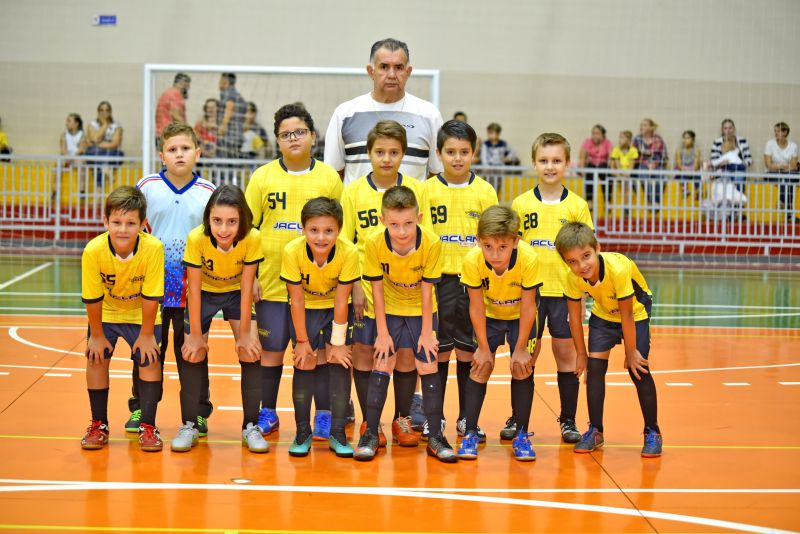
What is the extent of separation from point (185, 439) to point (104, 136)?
12386mm

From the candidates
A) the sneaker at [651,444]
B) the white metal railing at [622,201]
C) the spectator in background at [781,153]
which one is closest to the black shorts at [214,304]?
the sneaker at [651,444]

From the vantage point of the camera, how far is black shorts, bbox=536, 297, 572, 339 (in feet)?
19.5

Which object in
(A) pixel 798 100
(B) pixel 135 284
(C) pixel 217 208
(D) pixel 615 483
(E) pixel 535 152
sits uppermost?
(A) pixel 798 100

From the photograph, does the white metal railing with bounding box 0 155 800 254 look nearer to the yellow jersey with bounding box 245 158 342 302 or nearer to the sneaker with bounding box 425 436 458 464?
the yellow jersey with bounding box 245 158 342 302

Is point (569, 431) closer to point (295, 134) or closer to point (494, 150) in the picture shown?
point (295, 134)

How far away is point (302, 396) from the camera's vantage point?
5.53 m

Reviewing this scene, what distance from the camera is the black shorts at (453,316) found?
586 centimetres

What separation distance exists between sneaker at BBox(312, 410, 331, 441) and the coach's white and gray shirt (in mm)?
1482

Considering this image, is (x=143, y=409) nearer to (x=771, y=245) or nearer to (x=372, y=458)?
(x=372, y=458)

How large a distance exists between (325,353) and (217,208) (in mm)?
1015

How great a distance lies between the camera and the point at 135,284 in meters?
5.44

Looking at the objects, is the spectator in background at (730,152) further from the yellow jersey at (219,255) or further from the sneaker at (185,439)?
the sneaker at (185,439)

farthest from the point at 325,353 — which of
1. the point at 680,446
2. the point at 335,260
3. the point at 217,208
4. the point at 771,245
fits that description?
the point at 771,245

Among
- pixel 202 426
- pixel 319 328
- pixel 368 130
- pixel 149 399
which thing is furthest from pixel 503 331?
pixel 149 399
